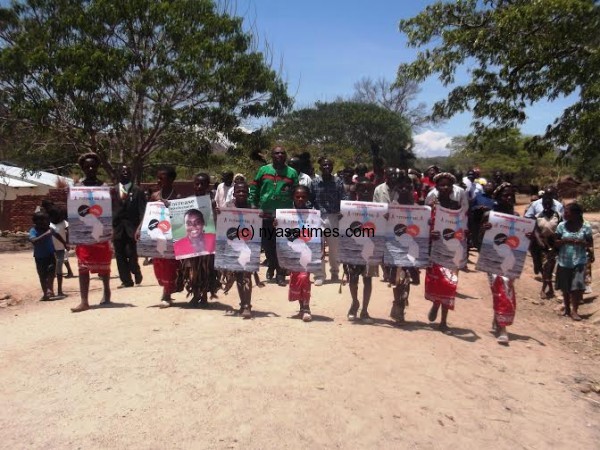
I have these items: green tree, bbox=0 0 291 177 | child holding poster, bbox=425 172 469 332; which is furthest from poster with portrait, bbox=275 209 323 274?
green tree, bbox=0 0 291 177

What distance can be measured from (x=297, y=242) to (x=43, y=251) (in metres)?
5.19

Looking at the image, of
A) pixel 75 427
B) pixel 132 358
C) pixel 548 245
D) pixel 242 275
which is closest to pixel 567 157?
pixel 548 245

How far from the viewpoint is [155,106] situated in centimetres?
1623

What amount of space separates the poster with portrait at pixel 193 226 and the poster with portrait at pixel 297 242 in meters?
0.84

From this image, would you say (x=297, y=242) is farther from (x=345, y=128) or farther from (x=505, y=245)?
(x=345, y=128)

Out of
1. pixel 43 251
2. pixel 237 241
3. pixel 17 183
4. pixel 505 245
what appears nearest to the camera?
pixel 505 245

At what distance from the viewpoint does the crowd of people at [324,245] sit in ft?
20.2

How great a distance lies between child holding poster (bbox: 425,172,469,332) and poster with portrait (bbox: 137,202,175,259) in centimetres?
296

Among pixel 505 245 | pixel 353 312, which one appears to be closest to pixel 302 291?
pixel 353 312

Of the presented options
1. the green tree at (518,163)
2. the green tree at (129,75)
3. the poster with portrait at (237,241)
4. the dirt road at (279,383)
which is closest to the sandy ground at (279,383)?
the dirt road at (279,383)

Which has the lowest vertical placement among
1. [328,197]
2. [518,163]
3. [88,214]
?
[88,214]

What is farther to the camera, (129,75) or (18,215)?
(18,215)

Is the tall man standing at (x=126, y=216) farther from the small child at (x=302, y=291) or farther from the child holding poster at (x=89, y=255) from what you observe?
the small child at (x=302, y=291)

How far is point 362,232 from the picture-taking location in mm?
6047
